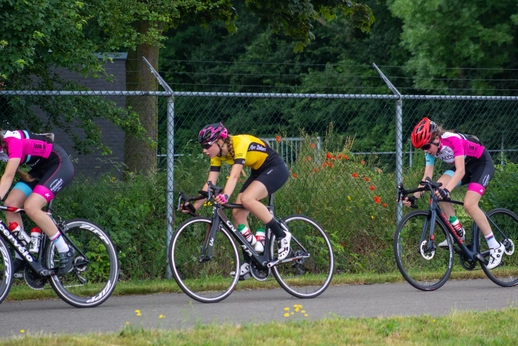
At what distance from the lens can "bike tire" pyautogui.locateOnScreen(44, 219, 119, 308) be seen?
8.27 meters

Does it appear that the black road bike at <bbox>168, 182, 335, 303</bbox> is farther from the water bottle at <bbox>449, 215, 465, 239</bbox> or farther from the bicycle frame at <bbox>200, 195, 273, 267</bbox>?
the water bottle at <bbox>449, 215, 465, 239</bbox>

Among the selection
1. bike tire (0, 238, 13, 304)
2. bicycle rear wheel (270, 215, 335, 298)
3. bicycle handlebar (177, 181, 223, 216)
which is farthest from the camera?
bicycle rear wheel (270, 215, 335, 298)

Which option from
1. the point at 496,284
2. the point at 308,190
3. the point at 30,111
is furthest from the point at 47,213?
the point at 496,284

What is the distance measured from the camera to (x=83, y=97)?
11102 millimetres

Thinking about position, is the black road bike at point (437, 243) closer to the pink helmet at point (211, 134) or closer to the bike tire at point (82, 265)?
the pink helmet at point (211, 134)

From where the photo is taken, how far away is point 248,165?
888 centimetres

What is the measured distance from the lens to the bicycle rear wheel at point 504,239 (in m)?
10.1

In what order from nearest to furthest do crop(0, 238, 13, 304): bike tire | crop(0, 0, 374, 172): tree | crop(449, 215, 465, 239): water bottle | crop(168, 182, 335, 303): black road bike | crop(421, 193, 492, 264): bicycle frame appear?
1. crop(0, 238, 13, 304): bike tire
2. crop(168, 182, 335, 303): black road bike
3. crop(0, 0, 374, 172): tree
4. crop(421, 193, 492, 264): bicycle frame
5. crop(449, 215, 465, 239): water bottle

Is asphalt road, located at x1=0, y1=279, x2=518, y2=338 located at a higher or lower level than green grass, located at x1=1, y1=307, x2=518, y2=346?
lower

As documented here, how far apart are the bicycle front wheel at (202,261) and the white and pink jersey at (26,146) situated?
145 cm

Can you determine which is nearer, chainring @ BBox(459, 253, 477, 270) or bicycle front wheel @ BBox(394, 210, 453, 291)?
bicycle front wheel @ BBox(394, 210, 453, 291)

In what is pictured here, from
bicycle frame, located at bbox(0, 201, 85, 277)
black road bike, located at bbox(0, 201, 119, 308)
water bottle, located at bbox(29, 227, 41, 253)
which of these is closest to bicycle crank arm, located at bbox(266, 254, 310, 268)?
black road bike, located at bbox(0, 201, 119, 308)

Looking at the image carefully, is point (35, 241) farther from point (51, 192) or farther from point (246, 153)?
point (246, 153)

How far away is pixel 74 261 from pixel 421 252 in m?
3.60
